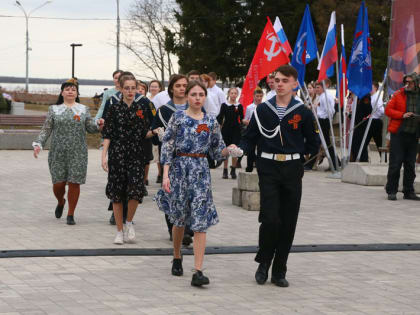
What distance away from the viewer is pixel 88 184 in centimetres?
1491

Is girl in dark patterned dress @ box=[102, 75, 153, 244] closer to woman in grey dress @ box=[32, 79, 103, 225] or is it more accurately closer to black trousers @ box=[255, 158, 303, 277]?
woman in grey dress @ box=[32, 79, 103, 225]

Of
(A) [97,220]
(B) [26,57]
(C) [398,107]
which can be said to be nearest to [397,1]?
(C) [398,107]

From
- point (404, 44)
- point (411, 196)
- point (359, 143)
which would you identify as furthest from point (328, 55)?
point (411, 196)

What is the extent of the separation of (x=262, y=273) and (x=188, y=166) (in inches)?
42.3

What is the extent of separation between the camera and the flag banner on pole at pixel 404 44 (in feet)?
54.1

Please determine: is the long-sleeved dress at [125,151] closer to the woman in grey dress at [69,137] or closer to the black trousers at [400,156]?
the woman in grey dress at [69,137]

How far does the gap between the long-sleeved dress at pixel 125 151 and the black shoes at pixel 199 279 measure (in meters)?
2.13

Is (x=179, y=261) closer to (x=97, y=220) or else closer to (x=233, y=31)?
(x=97, y=220)

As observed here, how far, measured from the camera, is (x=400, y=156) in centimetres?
1329

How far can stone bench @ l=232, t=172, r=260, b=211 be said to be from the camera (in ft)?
39.1

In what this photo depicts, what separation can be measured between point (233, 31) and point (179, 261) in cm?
3781

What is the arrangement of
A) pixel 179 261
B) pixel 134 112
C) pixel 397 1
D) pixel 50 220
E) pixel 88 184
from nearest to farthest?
pixel 179 261
pixel 134 112
pixel 50 220
pixel 88 184
pixel 397 1

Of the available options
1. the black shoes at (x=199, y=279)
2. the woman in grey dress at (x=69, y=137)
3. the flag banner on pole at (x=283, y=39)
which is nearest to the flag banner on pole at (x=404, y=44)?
the flag banner on pole at (x=283, y=39)

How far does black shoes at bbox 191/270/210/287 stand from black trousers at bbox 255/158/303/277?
56 centimetres
